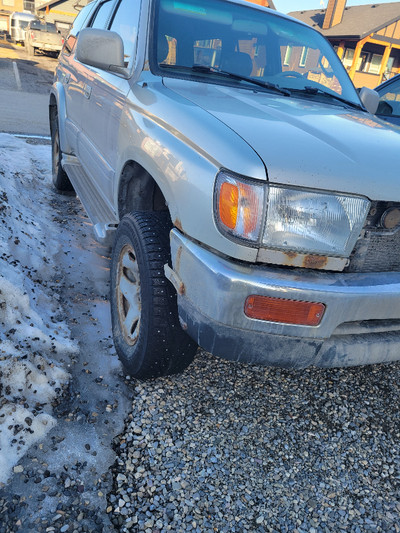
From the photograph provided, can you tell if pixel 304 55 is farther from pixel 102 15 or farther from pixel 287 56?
pixel 102 15

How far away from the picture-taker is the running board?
9.16ft

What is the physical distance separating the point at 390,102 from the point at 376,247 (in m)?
3.47

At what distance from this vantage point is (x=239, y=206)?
1.69m

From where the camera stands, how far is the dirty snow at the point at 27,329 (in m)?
2.02

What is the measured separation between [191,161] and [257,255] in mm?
490

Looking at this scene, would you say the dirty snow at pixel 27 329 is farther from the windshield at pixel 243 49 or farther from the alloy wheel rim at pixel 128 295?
the windshield at pixel 243 49

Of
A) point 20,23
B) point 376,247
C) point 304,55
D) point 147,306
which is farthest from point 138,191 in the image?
point 20,23

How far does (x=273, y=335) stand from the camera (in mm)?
1750

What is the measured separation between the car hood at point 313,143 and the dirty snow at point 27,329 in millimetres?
1486

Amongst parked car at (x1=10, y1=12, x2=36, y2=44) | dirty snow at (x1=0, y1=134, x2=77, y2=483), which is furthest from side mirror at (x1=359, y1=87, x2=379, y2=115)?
parked car at (x1=10, y1=12, x2=36, y2=44)

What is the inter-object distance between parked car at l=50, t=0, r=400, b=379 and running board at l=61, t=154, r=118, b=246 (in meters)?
0.05

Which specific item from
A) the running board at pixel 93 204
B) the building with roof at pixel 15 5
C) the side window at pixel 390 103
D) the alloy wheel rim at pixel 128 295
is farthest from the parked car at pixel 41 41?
the alloy wheel rim at pixel 128 295

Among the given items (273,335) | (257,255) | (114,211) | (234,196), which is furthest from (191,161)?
(114,211)

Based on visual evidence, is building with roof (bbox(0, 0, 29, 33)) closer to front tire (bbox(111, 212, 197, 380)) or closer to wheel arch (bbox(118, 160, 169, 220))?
wheel arch (bbox(118, 160, 169, 220))
